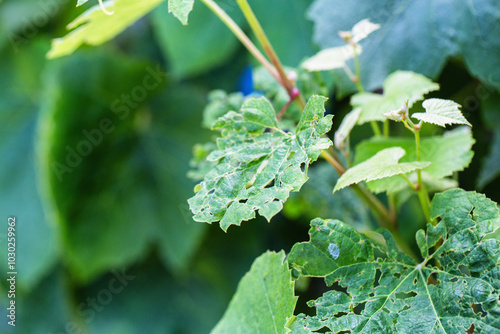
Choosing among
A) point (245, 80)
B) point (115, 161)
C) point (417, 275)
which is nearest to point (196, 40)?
point (245, 80)

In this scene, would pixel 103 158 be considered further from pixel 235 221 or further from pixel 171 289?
pixel 235 221

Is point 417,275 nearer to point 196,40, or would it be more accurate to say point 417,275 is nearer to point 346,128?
point 346,128

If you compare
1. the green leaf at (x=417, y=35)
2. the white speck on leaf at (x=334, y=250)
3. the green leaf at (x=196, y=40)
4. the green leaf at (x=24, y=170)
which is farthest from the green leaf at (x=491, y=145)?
the green leaf at (x=24, y=170)

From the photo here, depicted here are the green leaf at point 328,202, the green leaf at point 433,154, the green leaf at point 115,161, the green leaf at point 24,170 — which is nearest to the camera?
the green leaf at point 433,154

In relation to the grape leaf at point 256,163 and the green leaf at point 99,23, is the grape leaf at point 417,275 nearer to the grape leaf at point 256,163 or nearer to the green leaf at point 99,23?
the grape leaf at point 256,163

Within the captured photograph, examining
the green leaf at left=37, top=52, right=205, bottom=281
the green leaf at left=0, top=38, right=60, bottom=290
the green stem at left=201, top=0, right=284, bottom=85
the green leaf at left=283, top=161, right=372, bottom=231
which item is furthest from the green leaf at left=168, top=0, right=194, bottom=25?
the green leaf at left=0, top=38, right=60, bottom=290

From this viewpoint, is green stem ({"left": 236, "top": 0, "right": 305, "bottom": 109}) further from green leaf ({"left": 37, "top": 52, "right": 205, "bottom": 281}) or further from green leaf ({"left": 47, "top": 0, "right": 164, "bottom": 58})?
green leaf ({"left": 37, "top": 52, "right": 205, "bottom": 281})
